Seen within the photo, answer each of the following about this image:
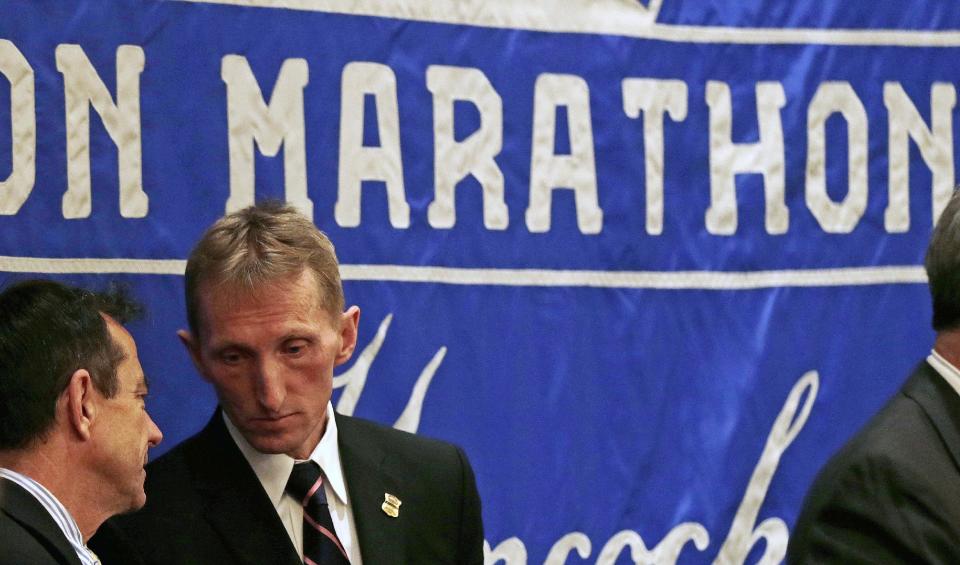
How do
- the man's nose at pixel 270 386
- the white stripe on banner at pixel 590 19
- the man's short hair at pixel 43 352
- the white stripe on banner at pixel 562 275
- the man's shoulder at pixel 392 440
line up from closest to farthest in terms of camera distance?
the man's short hair at pixel 43 352 < the man's nose at pixel 270 386 < the man's shoulder at pixel 392 440 < the white stripe on banner at pixel 562 275 < the white stripe on banner at pixel 590 19

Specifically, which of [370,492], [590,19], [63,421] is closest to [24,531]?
[63,421]

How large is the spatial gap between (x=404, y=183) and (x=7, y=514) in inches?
44.1

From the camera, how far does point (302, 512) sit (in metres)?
2.29

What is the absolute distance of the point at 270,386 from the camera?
220 centimetres

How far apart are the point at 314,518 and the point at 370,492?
4.2 inches

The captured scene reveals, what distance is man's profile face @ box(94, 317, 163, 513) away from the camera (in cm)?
197

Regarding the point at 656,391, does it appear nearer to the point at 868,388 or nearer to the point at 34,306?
the point at 868,388

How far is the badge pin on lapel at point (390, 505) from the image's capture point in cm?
234

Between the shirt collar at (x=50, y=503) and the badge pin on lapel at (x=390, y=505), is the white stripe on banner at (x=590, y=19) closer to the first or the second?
the badge pin on lapel at (x=390, y=505)

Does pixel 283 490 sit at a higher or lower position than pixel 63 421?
lower

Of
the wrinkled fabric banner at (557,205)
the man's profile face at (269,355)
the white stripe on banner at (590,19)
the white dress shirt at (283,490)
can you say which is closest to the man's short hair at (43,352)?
the man's profile face at (269,355)

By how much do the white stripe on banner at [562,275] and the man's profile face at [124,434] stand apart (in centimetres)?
54

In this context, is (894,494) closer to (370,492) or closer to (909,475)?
(909,475)

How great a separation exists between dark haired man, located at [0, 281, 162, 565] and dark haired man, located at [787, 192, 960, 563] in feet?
2.82
